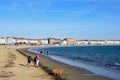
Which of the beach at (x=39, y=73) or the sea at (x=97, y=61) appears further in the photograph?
the sea at (x=97, y=61)

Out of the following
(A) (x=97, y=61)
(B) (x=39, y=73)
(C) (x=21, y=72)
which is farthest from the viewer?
(A) (x=97, y=61)

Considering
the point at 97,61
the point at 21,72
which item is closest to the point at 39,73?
the point at 21,72

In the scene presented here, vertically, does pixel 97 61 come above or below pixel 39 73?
below

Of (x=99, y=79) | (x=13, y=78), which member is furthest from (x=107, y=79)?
(x=13, y=78)

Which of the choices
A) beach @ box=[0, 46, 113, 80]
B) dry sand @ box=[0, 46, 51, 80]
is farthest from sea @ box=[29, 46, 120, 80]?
dry sand @ box=[0, 46, 51, 80]

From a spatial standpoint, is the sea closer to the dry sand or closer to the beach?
the beach

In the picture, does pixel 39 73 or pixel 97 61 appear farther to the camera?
pixel 97 61

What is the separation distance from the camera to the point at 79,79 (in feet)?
65.0

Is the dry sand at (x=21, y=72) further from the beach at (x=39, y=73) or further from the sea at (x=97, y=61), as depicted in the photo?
the sea at (x=97, y=61)

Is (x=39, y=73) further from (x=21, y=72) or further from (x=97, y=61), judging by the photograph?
(x=97, y=61)

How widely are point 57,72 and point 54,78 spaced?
276 cm

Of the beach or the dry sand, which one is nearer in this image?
the dry sand

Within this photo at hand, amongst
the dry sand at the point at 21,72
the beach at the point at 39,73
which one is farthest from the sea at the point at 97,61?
the dry sand at the point at 21,72

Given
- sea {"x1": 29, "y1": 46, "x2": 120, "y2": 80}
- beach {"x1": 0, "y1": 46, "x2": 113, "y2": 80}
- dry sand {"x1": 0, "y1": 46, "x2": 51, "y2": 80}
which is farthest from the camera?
sea {"x1": 29, "y1": 46, "x2": 120, "y2": 80}
